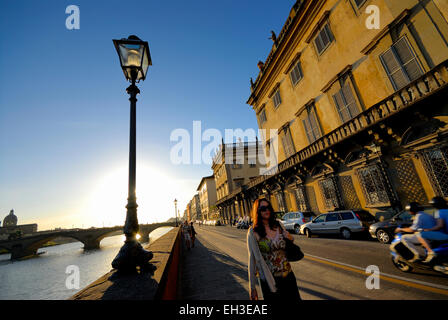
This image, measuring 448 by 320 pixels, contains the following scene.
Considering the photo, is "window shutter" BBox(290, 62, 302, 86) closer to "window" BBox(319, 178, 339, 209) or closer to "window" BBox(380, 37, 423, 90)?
"window" BBox(380, 37, 423, 90)

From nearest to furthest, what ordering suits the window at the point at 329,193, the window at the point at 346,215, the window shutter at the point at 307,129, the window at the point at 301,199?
the window at the point at 346,215 → the window at the point at 329,193 → the window shutter at the point at 307,129 → the window at the point at 301,199

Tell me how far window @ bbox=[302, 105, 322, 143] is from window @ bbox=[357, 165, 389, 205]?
471cm

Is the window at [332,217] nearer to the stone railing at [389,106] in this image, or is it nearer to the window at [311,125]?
the stone railing at [389,106]

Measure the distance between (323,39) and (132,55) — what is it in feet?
53.1

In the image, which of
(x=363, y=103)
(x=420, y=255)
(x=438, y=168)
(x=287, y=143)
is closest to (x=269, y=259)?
(x=420, y=255)

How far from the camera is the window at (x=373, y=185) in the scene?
11062 millimetres

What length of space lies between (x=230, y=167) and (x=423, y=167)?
34.3 m

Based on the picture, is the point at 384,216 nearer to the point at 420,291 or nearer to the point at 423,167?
the point at 423,167

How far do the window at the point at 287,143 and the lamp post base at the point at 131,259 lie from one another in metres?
17.8

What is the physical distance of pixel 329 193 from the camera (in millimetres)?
14781

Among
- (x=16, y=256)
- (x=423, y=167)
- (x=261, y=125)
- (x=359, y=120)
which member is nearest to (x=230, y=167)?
(x=261, y=125)

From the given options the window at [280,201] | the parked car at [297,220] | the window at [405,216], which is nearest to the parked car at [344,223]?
the window at [405,216]

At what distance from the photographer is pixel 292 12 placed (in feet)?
56.2

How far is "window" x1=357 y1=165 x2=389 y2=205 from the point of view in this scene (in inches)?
436
